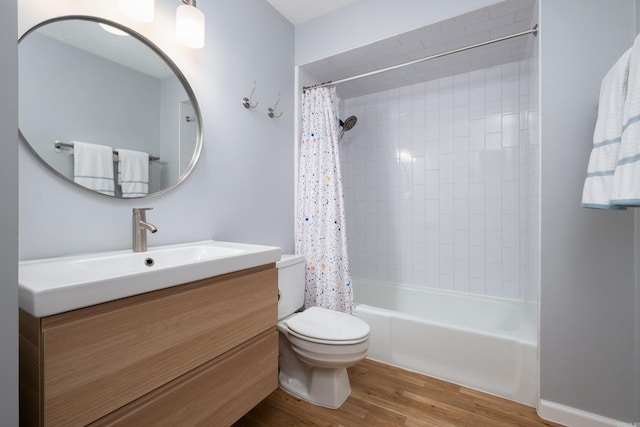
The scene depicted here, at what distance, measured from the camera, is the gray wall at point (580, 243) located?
50.8 inches

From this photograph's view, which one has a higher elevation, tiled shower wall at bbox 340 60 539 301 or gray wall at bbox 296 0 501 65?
gray wall at bbox 296 0 501 65

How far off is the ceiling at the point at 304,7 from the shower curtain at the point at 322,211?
52 cm

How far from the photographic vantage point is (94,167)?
1185 millimetres

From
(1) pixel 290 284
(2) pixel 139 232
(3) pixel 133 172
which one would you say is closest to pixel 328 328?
(1) pixel 290 284

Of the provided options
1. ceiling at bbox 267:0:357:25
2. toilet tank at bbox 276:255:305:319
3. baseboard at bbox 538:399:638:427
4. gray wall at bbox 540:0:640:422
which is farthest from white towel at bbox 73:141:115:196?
baseboard at bbox 538:399:638:427

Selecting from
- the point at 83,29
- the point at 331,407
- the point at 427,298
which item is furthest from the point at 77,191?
the point at 427,298

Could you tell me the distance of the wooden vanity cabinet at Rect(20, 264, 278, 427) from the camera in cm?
68

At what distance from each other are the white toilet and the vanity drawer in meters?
0.21

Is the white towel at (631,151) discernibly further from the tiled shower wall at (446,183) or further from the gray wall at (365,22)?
the tiled shower wall at (446,183)

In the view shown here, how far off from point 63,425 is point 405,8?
237 cm

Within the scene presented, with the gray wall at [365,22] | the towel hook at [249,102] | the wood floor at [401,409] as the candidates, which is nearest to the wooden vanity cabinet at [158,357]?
the wood floor at [401,409]

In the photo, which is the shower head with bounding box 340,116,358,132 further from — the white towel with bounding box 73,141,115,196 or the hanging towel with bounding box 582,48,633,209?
the white towel with bounding box 73,141,115,196

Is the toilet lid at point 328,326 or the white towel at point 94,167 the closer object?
the white towel at point 94,167

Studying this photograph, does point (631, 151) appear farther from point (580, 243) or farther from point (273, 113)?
point (273, 113)
